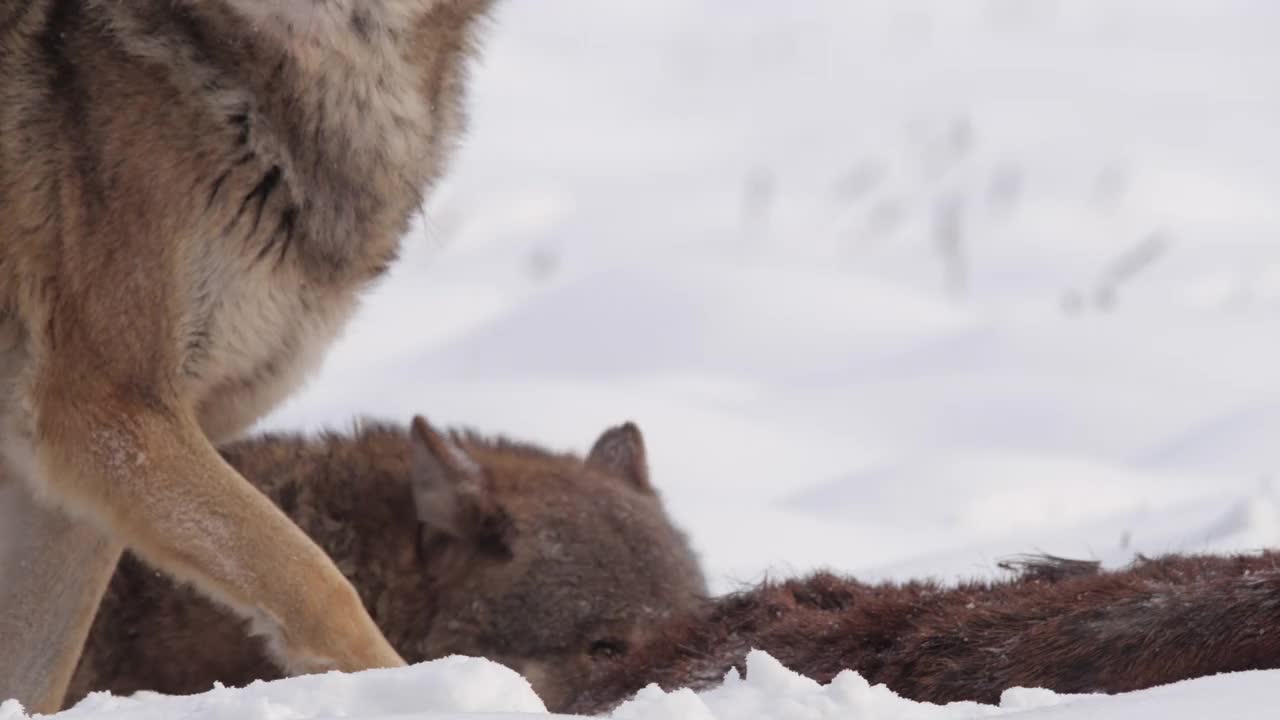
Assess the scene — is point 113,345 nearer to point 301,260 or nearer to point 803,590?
point 301,260

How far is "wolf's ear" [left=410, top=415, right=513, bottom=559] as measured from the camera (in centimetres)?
636

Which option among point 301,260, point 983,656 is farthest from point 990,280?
point 983,656

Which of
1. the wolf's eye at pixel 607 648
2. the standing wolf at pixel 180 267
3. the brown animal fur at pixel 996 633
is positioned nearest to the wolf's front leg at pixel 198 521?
the standing wolf at pixel 180 267

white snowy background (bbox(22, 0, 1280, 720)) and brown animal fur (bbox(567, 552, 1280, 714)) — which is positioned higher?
white snowy background (bbox(22, 0, 1280, 720))

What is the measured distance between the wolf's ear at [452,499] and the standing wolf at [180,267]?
913 mm

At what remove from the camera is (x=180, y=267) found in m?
5.02

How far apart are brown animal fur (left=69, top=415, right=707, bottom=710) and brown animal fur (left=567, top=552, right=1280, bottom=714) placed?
6.14ft

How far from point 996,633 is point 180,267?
7.24 feet

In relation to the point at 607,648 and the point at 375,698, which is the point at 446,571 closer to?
the point at 607,648

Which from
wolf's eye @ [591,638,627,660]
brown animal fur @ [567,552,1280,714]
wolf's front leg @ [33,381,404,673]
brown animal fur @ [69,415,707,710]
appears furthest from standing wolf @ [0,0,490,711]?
wolf's eye @ [591,638,627,660]

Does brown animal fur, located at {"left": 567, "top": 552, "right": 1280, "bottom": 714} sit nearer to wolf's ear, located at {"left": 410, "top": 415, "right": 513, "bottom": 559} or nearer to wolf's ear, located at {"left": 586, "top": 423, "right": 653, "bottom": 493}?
wolf's ear, located at {"left": 410, "top": 415, "right": 513, "bottom": 559}

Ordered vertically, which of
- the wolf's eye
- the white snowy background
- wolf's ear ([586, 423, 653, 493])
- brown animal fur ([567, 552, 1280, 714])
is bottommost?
the wolf's eye

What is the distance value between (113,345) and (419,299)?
10360mm

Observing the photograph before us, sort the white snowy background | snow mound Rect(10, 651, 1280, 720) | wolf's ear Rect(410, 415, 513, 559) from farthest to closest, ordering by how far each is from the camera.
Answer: the white snowy background, wolf's ear Rect(410, 415, 513, 559), snow mound Rect(10, 651, 1280, 720)
